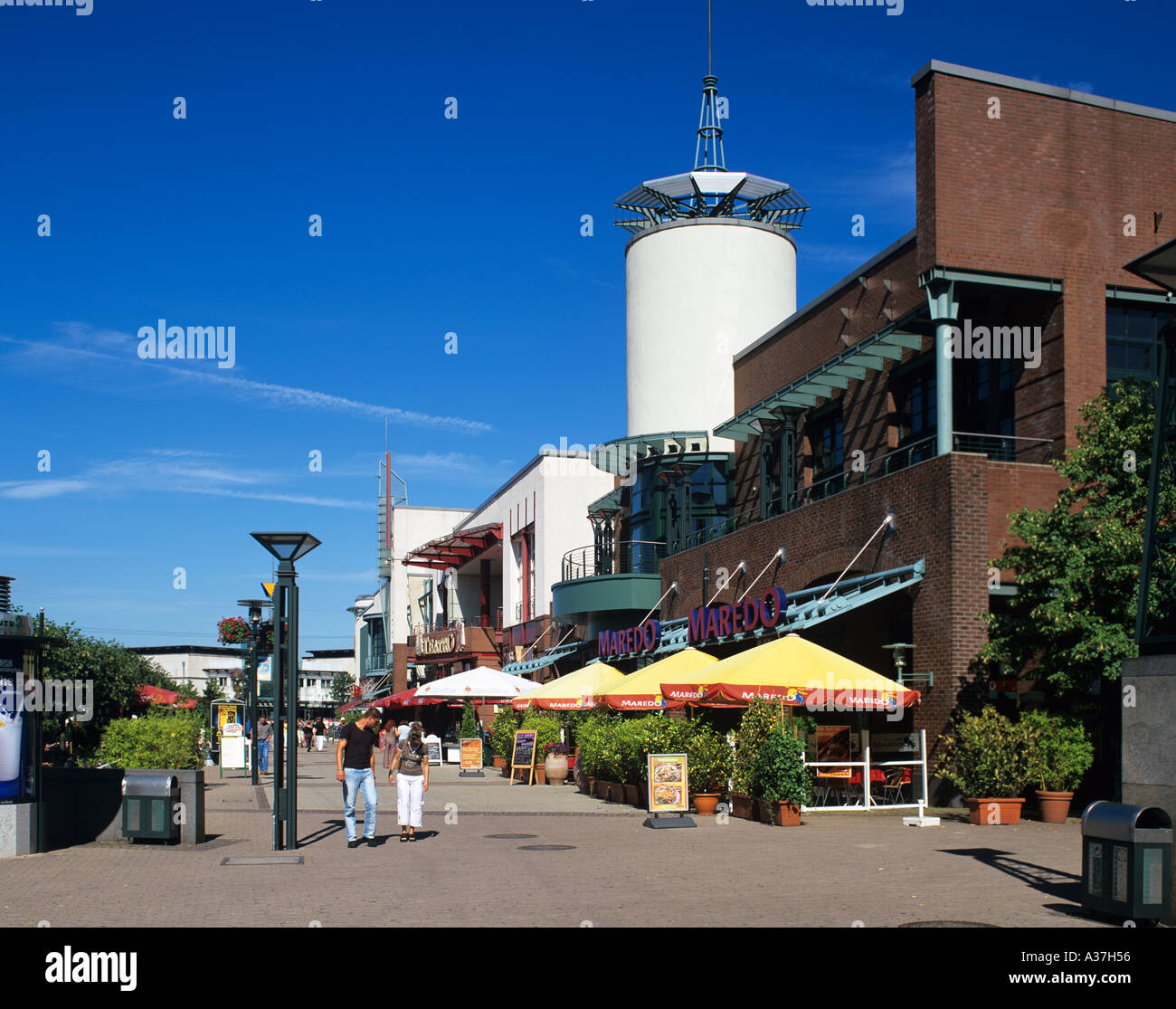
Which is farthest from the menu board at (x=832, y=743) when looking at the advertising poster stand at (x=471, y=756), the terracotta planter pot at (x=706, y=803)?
the advertising poster stand at (x=471, y=756)

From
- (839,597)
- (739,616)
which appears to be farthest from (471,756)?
(839,597)

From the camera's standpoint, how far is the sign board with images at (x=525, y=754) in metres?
31.0

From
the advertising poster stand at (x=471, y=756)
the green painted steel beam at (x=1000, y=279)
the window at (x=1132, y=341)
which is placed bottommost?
the advertising poster stand at (x=471, y=756)

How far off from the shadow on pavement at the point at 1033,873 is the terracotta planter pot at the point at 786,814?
3.65m

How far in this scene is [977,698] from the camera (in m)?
21.2

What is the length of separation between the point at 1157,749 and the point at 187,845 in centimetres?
1174

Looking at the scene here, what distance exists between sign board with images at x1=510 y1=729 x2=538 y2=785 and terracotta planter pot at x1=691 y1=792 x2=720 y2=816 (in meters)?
10.7

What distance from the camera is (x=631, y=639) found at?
34.9m

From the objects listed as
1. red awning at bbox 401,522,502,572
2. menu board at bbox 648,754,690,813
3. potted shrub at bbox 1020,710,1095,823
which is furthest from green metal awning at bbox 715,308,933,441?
red awning at bbox 401,522,502,572

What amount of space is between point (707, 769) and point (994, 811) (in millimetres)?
4503

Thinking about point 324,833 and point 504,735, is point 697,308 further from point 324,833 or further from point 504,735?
point 324,833

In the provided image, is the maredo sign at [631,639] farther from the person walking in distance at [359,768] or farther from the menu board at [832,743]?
the person walking in distance at [359,768]

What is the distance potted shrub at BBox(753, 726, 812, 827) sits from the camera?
60.8 feet

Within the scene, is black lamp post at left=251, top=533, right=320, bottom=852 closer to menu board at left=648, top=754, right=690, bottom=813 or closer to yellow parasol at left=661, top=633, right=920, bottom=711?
menu board at left=648, top=754, right=690, bottom=813
